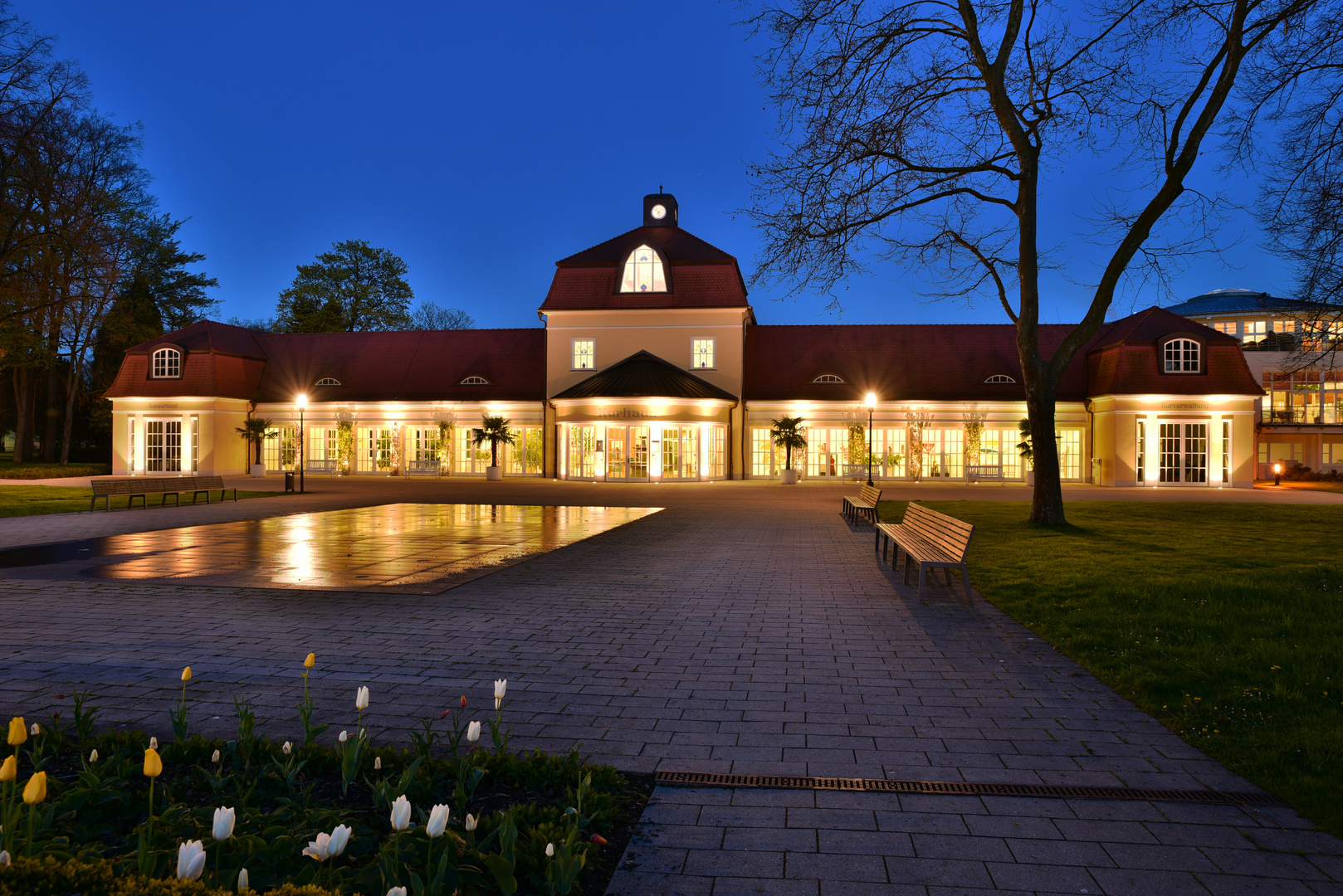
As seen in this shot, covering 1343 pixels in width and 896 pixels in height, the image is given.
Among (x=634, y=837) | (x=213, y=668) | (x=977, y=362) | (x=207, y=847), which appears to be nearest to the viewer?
(x=207, y=847)

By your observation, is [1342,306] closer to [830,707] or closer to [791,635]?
[791,635]

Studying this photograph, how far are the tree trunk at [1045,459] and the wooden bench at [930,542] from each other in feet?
15.5

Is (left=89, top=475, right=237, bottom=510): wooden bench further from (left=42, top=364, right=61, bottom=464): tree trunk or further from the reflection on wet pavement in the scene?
(left=42, top=364, right=61, bottom=464): tree trunk

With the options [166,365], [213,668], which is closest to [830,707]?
[213,668]

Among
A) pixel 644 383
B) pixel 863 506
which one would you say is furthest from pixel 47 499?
pixel 863 506

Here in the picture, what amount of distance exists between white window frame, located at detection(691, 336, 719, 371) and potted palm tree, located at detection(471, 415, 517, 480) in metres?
8.74

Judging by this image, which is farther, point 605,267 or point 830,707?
point 605,267

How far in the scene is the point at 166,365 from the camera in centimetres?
3759

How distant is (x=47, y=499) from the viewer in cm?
2192

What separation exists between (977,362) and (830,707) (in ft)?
113

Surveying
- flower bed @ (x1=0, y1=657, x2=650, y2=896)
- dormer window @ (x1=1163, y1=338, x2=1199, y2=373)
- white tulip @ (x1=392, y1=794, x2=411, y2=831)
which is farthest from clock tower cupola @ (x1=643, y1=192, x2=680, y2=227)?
white tulip @ (x1=392, y1=794, x2=411, y2=831)

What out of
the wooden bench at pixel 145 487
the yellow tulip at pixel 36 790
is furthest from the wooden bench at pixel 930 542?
the wooden bench at pixel 145 487

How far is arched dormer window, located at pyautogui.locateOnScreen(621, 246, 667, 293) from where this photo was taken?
36.2 m

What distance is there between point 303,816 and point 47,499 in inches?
954
